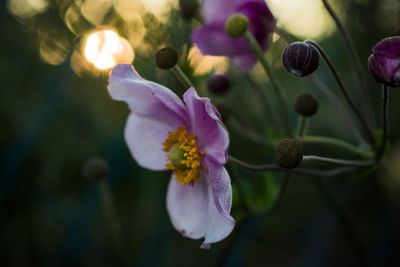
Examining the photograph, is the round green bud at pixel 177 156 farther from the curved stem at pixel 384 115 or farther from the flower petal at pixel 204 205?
the curved stem at pixel 384 115

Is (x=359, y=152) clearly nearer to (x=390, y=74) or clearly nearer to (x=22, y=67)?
(x=390, y=74)

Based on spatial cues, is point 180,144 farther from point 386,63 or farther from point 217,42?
point 386,63

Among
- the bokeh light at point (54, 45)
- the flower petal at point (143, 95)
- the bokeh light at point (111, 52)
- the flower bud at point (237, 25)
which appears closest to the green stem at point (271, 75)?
the flower bud at point (237, 25)

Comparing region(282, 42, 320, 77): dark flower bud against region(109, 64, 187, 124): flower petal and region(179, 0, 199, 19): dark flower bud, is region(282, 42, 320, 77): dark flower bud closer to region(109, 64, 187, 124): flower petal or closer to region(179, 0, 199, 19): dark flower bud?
region(109, 64, 187, 124): flower petal

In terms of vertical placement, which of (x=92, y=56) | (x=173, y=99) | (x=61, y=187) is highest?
(x=173, y=99)

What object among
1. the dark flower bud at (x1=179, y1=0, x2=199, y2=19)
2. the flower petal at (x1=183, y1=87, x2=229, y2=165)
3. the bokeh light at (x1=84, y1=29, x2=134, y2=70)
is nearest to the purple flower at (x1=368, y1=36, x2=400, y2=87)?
the flower petal at (x1=183, y1=87, x2=229, y2=165)

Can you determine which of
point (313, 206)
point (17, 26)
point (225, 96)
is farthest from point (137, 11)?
point (313, 206)

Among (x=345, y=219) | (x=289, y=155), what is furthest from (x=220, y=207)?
(x=345, y=219)
